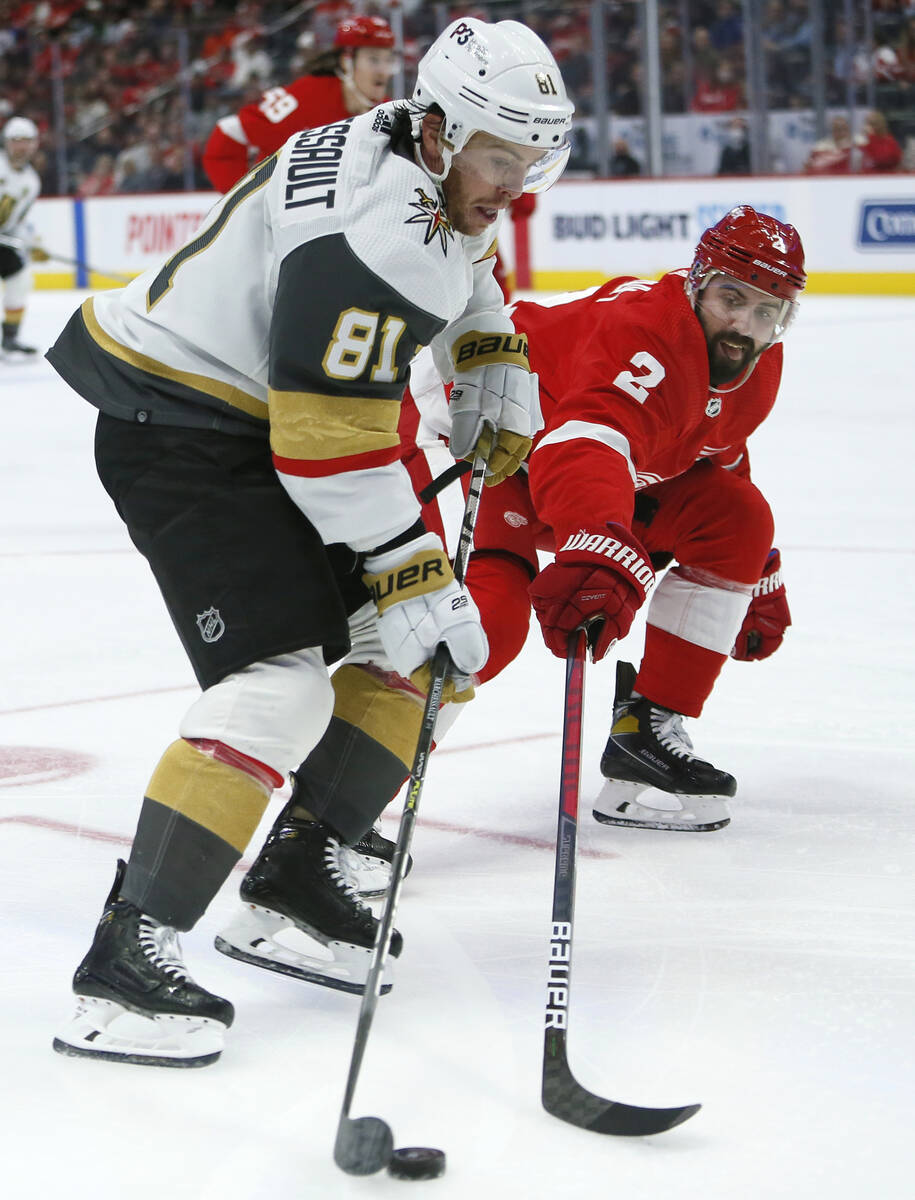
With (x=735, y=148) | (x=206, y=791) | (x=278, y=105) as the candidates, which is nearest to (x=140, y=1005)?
(x=206, y=791)

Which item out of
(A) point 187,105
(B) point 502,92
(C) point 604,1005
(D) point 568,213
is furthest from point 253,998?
(A) point 187,105

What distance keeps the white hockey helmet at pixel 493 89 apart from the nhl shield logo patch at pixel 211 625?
1.69ft

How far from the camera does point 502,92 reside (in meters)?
1.79

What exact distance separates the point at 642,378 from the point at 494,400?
0.33m

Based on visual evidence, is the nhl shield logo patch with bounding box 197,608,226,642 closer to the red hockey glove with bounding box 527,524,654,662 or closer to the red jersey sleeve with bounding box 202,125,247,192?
the red hockey glove with bounding box 527,524,654,662

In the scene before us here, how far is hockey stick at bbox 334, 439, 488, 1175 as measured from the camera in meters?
1.53

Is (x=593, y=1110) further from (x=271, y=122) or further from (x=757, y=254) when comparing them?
(x=271, y=122)

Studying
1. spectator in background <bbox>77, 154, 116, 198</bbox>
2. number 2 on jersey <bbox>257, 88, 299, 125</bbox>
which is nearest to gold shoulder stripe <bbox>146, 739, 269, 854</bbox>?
number 2 on jersey <bbox>257, 88, 299, 125</bbox>

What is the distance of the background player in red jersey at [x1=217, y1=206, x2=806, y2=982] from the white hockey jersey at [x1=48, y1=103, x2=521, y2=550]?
0.37 m

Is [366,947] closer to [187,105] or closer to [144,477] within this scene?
[144,477]

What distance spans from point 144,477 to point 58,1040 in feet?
1.96

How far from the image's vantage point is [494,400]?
7.25ft

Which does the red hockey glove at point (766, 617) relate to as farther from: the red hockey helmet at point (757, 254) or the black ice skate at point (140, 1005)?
the black ice skate at point (140, 1005)

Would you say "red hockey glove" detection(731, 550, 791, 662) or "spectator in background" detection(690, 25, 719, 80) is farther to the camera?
"spectator in background" detection(690, 25, 719, 80)
